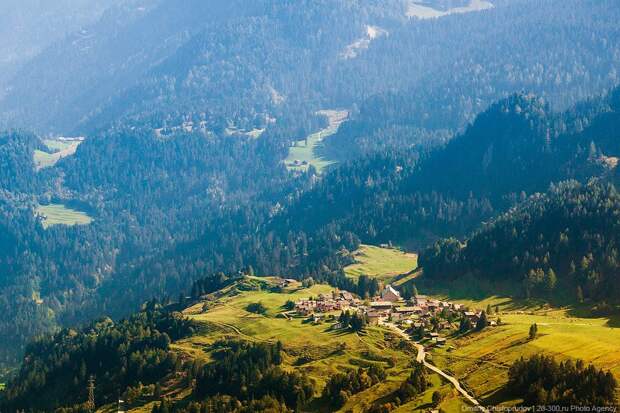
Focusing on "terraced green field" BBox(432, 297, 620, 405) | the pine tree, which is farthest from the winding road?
the pine tree

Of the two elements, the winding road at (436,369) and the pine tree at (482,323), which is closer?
the winding road at (436,369)

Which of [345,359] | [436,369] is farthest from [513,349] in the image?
[345,359]

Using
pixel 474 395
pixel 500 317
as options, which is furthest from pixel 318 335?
pixel 474 395

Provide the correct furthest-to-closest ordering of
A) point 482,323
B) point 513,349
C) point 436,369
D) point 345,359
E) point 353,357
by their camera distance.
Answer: point 482,323 < point 345,359 < point 353,357 < point 513,349 < point 436,369

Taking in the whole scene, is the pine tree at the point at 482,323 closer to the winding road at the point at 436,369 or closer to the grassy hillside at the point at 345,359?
the winding road at the point at 436,369

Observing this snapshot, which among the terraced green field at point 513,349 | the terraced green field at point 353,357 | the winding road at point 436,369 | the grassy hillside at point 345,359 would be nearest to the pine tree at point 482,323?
the terraced green field at point 513,349

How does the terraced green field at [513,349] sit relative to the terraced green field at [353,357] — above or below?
above

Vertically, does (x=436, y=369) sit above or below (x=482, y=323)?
above

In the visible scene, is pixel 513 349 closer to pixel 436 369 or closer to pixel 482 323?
pixel 436 369
